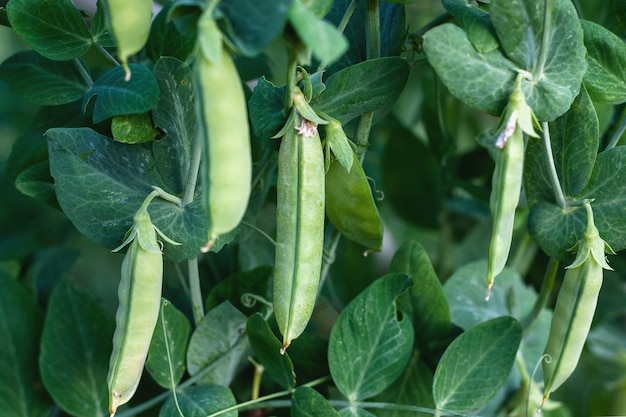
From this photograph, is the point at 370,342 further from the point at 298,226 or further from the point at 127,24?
the point at 127,24

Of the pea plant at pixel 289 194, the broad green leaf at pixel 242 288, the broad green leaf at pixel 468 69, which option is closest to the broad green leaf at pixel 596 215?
the pea plant at pixel 289 194

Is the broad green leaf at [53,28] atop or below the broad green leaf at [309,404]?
atop

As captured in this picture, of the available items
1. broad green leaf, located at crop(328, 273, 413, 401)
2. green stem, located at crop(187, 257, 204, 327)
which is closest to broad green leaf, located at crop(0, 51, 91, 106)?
green stem, located at crop(187, 257, 204, 327)

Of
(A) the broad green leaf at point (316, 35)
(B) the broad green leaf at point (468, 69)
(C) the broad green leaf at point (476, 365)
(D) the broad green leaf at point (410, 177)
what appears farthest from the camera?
(D) the broad green leaf at point (410, 177)

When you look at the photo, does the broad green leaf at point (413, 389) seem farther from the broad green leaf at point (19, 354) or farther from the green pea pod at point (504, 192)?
the broad green leaf at point (19, 354)

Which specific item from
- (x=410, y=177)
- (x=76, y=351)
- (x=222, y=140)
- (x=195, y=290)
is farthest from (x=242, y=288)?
(x=410, y=177)

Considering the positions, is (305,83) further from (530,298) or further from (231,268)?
(530,298)

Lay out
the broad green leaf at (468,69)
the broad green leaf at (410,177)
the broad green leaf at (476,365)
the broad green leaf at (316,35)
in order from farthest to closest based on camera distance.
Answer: the broad green leaf at (410,177) < the broad green leaf at (476,365) < the broad green leaf at (468,69) < the broad green leaf at (316,35)

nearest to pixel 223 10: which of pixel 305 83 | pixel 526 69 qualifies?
pixel 305 83
